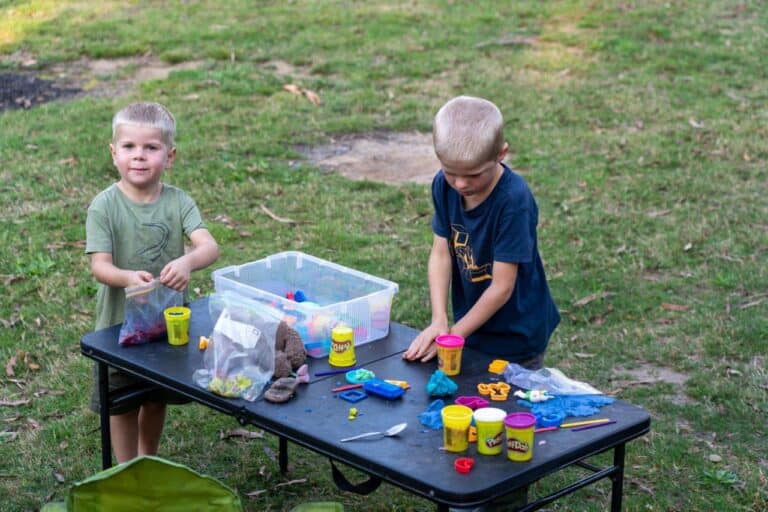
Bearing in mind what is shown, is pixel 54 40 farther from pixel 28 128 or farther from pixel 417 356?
pixel 417 356

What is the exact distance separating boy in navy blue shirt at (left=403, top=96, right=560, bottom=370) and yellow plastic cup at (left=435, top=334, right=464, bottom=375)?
0.14 m

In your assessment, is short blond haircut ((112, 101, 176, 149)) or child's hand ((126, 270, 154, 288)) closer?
child's hand ((126, 270, 154, 288))

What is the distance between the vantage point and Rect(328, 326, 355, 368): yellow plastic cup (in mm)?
3588

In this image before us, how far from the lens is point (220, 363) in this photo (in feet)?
11.1

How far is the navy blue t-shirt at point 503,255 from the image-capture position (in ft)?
12.3

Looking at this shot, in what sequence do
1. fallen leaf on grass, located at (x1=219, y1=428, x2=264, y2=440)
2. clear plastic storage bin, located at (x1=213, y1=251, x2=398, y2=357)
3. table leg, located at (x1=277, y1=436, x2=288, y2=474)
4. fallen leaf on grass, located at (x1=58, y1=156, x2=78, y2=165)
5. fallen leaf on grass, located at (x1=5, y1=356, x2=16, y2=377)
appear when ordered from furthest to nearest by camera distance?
fallen leaf on grass, located at (x1=58, y1=156, x2=78, y2=165) → fallen leaf on grass, located at (x1=5, y1=356, x2=16, y2=377) → fallen leaf on grass, located at (x1=219, y1=428, x2=264, y2=440) → table leg, located at (x1=277, y1=436, x2=288, y2=474) → clear plastic storage bin, located at (x1=213, y1=251, x2=398, y2=357)

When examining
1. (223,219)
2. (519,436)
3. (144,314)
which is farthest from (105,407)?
(223,219)

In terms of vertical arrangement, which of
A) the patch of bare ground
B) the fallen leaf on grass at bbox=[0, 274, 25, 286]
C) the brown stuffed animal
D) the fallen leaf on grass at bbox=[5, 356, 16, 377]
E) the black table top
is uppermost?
the brown stuffed animal

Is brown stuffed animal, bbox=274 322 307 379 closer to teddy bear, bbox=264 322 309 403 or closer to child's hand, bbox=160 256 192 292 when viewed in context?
teddy bear, bbox=264 322 309 403

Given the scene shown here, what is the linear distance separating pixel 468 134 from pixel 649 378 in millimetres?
2319

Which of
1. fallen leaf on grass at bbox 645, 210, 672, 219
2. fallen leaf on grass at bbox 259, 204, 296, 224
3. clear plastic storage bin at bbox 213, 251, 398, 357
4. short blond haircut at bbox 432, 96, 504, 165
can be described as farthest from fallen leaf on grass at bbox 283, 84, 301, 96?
short blond haircut at bbox 432, 96, 504, 165

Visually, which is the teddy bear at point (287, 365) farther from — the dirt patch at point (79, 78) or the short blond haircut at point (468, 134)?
the dirt patch at point (79, 78)

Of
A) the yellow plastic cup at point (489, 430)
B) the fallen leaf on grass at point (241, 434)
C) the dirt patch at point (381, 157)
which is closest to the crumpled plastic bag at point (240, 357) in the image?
the yellow plastic cup at point (489, 430)

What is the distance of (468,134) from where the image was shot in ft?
11.5
